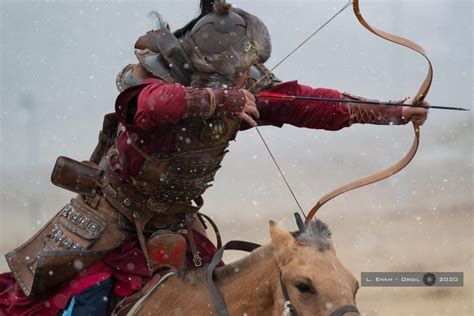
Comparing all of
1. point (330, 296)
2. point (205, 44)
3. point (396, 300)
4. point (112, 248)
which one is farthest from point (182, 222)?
point (396, 300)

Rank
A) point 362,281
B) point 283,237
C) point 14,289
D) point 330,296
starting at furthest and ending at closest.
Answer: point 362,281
point 14,289
point 283,237
point 330,296

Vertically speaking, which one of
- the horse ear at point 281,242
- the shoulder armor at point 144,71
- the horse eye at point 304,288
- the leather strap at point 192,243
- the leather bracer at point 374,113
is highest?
the shoulder armor at point 144,71

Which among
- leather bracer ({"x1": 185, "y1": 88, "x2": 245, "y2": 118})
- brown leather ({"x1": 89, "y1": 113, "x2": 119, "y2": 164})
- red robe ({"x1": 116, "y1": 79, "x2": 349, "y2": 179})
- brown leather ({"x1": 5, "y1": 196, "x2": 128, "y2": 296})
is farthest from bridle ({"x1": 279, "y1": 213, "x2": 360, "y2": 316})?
brown leather ({"x1": 89, "y1": 113, "x2": 119, "y2": 164})

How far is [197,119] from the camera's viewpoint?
4422 mm

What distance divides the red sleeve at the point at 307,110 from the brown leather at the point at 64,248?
116cm

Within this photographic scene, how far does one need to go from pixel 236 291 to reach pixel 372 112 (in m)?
1.46

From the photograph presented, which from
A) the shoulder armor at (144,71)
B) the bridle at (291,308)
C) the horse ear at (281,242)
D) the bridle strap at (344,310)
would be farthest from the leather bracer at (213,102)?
the bridle strap at (344,310)

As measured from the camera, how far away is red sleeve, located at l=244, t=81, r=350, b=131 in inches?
195

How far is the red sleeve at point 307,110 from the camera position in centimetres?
495

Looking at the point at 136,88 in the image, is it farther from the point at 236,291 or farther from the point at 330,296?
the point at 330,296

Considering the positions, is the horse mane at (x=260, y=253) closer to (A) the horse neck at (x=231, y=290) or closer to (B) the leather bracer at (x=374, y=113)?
(A) the horse neck at (x=231, y=290)

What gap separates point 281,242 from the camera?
3922 mm

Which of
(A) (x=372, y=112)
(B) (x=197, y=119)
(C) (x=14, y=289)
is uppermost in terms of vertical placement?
(B) (x=197, y=119)

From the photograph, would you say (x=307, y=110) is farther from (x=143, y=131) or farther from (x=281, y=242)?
(x=281, y=242)
